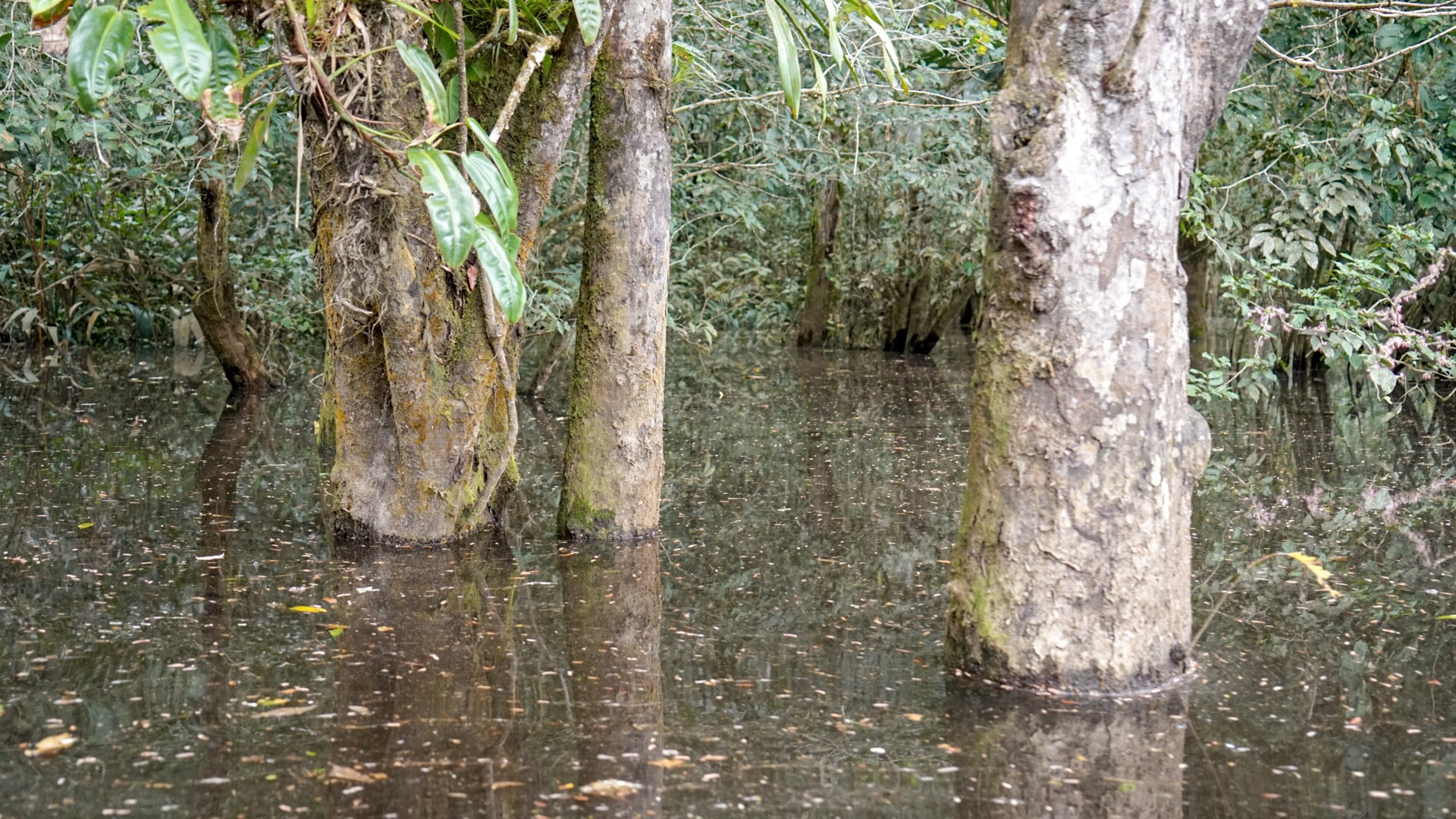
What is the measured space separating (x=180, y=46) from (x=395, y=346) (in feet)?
6.27

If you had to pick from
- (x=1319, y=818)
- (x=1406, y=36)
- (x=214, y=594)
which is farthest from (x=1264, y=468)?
(x=214, y=594)

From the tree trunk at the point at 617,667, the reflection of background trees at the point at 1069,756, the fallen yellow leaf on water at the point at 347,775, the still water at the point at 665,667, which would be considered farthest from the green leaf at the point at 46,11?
the reflection of background trees at the point at 1069,756

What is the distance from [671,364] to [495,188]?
9673 mm

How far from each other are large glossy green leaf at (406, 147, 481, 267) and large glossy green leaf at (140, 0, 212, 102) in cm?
55

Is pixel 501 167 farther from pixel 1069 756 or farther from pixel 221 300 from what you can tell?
pixel 221 300

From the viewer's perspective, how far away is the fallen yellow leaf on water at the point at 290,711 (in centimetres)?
289

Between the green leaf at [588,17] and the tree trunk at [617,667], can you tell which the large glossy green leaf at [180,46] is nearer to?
the green leaf at [588,17]

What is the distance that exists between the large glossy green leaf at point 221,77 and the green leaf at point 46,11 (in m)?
0.32

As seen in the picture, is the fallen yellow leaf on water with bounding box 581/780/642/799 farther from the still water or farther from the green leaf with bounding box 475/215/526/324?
the green leaf with bounding box 475/215/526/324

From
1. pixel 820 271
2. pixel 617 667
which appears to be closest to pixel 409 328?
pixel 617 667

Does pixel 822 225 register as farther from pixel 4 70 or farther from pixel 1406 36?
pixel 4 70

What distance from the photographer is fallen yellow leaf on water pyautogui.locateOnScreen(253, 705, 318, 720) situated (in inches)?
114

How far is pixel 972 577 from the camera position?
3.28 meters

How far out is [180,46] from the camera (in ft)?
8.96
